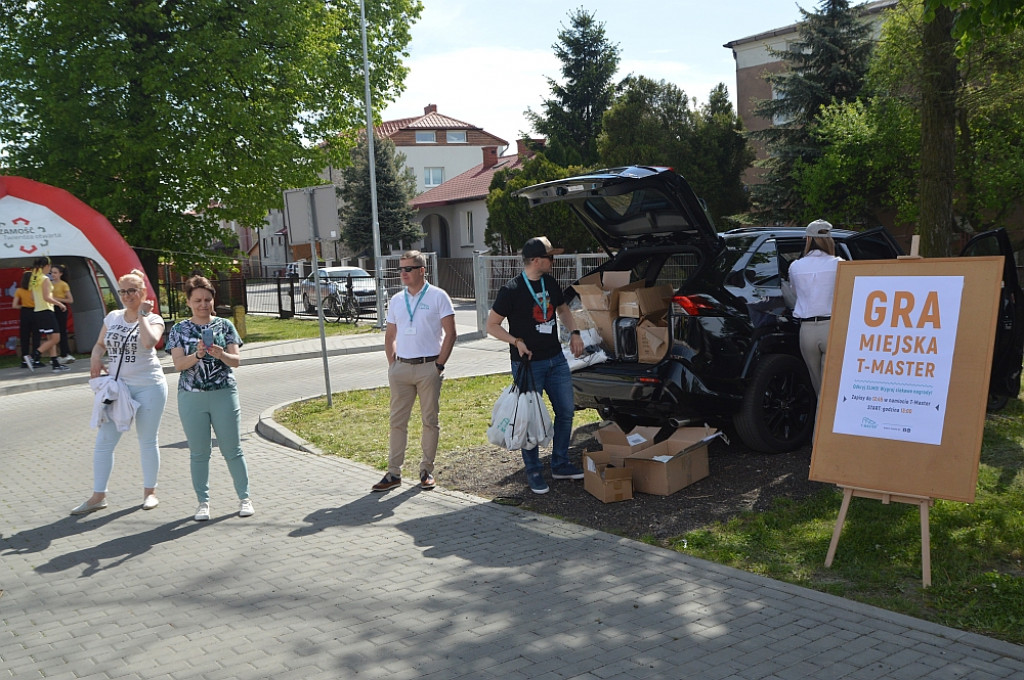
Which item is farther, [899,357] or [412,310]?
[412,310]

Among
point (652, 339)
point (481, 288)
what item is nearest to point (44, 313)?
point (481, 288)

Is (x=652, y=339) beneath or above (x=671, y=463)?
above

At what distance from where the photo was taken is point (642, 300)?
788 centimetres

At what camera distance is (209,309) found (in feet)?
23.0

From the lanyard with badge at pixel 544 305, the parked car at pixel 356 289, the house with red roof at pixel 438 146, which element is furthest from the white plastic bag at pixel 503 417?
the house with red roof at pixel 438 146

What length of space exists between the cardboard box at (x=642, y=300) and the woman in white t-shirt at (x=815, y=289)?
3.53ft

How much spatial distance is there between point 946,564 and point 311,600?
354cm

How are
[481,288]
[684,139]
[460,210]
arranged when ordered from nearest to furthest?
[481,288] → [684,139] → [460,210]

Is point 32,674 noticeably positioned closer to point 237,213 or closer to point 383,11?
point 237,213

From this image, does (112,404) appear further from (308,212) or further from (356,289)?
(356,289)

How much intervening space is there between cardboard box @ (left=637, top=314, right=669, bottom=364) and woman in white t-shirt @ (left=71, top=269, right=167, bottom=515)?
3810 millimetres

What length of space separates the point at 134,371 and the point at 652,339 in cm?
412

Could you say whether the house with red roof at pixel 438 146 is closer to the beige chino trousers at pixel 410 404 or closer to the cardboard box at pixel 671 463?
the beige chino trousers at pixel 410 404

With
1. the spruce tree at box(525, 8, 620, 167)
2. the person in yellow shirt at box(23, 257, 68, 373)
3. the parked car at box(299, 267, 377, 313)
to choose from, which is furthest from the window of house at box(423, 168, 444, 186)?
the person in yellow shirt at box(23, 257, 68, 373)
